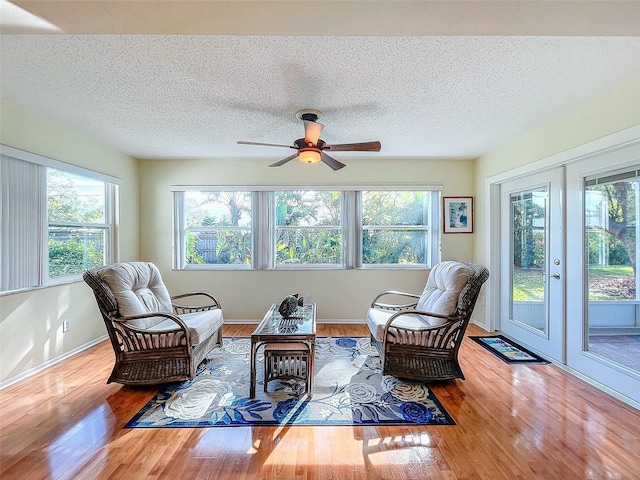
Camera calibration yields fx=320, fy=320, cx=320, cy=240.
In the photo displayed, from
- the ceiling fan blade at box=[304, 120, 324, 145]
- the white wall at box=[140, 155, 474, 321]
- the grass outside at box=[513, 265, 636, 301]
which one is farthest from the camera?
the white wall at box=[140, 155, 474, 321]

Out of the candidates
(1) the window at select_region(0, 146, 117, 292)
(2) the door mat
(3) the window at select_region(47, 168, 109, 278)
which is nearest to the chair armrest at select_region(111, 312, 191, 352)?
(1) the window at select_region(0, 146, 117, 292)

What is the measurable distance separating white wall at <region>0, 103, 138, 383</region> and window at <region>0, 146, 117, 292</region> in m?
Answer: 0.12

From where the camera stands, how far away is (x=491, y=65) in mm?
2119

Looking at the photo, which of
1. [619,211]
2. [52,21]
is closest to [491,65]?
[619,211]

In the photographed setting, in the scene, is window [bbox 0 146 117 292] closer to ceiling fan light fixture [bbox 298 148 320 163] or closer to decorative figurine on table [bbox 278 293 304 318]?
decorative figurine on table [bbox 278 293 304 318]

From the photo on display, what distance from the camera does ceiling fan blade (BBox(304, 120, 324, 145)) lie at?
103 inches

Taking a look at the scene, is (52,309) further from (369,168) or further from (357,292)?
(369,168)

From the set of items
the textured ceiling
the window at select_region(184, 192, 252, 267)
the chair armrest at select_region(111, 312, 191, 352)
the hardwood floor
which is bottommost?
the hardwood floor

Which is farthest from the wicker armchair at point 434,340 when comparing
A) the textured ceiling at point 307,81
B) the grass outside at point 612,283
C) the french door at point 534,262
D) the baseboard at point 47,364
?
the baseboard at point 47,364

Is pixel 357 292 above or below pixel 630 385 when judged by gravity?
above

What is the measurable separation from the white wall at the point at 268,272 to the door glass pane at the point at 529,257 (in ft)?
3.10

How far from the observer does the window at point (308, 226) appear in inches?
186

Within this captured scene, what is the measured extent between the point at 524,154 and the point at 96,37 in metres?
3.94

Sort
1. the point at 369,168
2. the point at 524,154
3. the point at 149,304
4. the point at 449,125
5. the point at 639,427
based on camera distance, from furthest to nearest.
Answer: the point at 369,168
the point at 524,154
the point at 449,125
the point at 149,304
the point at 639,427
